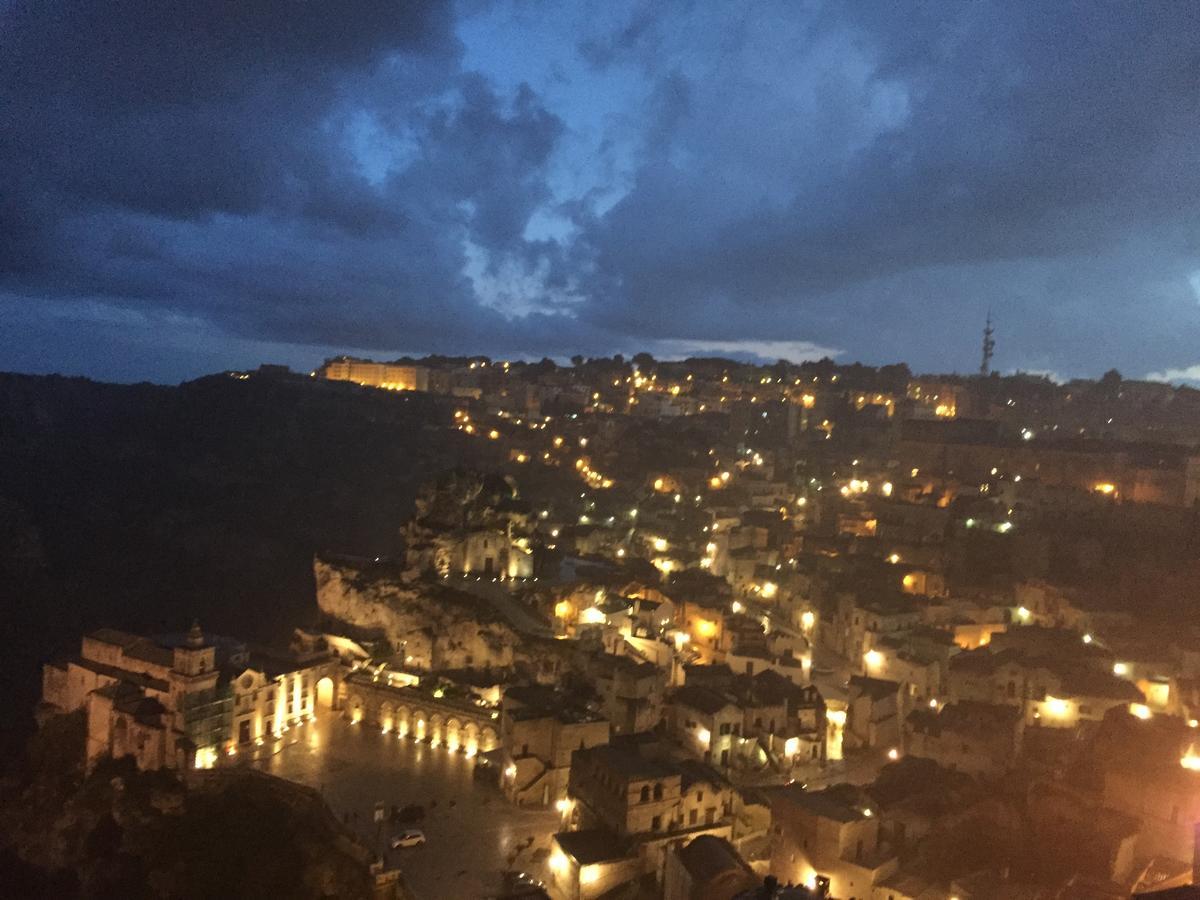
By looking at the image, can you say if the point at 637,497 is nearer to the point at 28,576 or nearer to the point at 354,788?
the point at 354,788

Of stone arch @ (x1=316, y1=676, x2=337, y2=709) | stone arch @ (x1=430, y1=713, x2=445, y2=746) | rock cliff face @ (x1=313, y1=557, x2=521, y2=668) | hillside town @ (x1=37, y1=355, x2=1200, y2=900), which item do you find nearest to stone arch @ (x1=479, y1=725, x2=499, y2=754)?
hillside town @ (x1=37, y1=355, x2=1200, y2=900)

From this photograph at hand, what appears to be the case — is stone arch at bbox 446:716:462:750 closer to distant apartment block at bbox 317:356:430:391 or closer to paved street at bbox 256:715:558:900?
paved street at bbox 256:715:558:900

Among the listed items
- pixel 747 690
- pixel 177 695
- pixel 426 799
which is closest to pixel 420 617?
pixel 177 695

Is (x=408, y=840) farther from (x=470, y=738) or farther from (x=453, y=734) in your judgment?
(x=453, y=734)

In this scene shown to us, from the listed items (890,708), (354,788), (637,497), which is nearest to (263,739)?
(354,788)

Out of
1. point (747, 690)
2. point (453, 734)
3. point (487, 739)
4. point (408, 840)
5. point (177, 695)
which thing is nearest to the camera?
point (408, 840)
